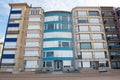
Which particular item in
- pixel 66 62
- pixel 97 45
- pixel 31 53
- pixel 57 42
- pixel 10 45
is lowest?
pixel 66 62

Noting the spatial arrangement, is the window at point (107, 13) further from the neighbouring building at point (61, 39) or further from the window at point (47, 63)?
the window at point (47, 63)

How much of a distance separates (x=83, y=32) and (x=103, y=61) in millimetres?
10690

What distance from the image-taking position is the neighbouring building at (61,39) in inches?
1674

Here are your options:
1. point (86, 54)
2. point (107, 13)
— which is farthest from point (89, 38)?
point (107, 13)

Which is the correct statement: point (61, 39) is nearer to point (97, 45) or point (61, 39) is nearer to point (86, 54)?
point (86, 54)

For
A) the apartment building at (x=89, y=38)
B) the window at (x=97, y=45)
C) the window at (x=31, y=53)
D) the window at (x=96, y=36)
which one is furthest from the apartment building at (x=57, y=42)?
the window at (x=97, y=45)

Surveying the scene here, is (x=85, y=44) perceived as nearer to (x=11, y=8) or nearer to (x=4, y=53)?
(x=4, y=53)

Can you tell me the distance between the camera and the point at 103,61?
140 ft

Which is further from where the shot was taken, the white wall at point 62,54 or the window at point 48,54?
the window at point 48,54

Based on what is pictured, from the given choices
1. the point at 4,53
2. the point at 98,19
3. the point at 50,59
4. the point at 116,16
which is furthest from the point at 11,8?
the point at 116,16

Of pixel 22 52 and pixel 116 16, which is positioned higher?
pixel 116 16

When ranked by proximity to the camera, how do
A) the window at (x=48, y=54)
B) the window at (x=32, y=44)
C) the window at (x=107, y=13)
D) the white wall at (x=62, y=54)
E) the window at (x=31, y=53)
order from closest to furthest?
the white wall at (x=62, y=54), the window at (x=48, y=54), the window at (x=31, y=53), the window at (x=32, y=44), the window at (x=107, y=13)

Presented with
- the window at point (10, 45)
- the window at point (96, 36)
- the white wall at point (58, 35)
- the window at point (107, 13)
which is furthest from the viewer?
the window at point (107, 13)

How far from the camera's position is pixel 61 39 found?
44656 millimetres
